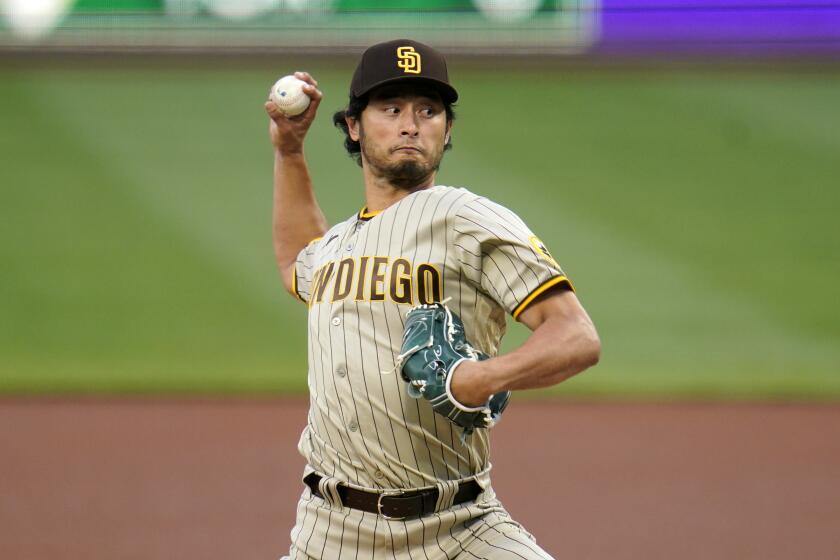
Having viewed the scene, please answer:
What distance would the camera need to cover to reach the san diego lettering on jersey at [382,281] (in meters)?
2.47

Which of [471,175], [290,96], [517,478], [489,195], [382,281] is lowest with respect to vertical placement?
[517,478]

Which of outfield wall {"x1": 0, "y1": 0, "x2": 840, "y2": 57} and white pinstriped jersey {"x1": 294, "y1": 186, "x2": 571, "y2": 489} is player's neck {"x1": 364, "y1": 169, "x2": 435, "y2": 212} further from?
outfield wall {"x1": 0, "y1": 0, "x2": 840, "y2": 57}

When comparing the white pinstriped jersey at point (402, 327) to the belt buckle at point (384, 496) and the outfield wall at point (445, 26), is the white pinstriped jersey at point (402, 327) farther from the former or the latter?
the outfield wall at point (445, 26)

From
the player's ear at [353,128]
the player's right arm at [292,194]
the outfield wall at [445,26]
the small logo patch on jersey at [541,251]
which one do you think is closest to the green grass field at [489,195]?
the outfield wall at [445,26]

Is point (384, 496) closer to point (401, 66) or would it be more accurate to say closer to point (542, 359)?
point (542, 359)

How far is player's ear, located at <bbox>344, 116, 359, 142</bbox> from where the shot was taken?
293 cm

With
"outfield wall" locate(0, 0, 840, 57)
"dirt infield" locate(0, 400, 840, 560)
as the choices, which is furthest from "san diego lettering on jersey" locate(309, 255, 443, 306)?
"outfield wall" locate(0, 0, 840, 57)

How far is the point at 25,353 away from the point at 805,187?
7354mm

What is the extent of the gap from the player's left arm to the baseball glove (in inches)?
1.1

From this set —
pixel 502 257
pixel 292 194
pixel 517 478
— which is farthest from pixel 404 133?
pixel 517 478

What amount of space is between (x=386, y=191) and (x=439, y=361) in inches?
29.0

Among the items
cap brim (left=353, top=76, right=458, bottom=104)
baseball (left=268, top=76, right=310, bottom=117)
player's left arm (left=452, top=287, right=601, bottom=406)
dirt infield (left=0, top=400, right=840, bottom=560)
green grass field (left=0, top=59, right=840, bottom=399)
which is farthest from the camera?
green grass field (left=0, top=59, right=840, bottom=399)

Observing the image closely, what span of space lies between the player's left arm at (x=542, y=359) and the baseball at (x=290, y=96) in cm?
123

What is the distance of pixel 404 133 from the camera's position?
2.65m
